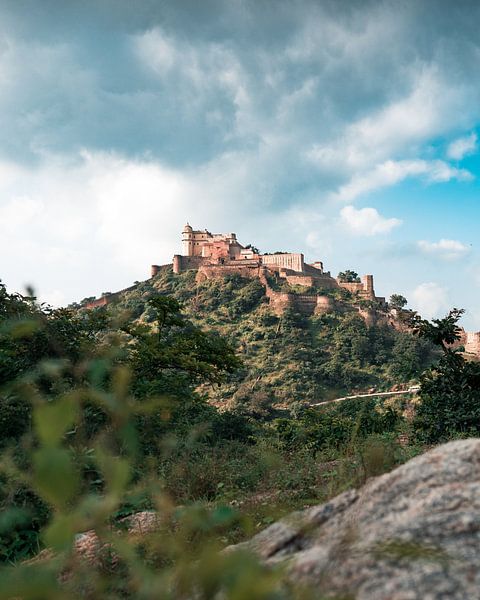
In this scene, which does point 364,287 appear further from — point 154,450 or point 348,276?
point 154,450

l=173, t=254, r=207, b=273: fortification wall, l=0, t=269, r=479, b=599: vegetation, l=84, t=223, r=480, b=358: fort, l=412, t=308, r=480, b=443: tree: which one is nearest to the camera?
l=0, t=269, r=479, b=599: vegetation

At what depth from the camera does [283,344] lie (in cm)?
5103

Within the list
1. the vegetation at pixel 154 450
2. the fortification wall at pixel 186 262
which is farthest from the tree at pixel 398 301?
the vegetation at pixel 154 450

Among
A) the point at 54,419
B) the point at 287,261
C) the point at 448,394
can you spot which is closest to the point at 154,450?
the point at 448,394

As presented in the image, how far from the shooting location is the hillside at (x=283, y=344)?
139ft

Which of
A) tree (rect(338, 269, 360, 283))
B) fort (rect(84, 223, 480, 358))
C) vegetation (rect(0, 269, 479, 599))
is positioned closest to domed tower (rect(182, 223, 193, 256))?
fort (rect(84, 223, 480, 358))

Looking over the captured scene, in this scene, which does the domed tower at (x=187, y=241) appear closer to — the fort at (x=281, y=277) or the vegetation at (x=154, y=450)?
the fort at (x=281, y=277)

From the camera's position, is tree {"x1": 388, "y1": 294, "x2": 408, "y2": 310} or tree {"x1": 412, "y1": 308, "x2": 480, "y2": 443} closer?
tree {"x1": 412, "y1": 308, "x2": 480, "y2": 443}

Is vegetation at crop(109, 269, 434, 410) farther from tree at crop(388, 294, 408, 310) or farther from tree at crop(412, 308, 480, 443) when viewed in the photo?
tree at crop(412, 308, 480, 443)

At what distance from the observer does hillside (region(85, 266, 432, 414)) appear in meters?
42.2

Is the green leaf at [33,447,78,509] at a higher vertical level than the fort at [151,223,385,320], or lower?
lower

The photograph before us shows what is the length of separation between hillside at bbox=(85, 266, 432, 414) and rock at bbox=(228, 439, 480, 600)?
34316mm

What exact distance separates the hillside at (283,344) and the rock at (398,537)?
34.3 meters

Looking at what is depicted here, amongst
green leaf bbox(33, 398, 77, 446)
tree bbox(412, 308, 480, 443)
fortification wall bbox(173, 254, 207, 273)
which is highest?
fortification wall bbox(173, 254, 207, 273)
